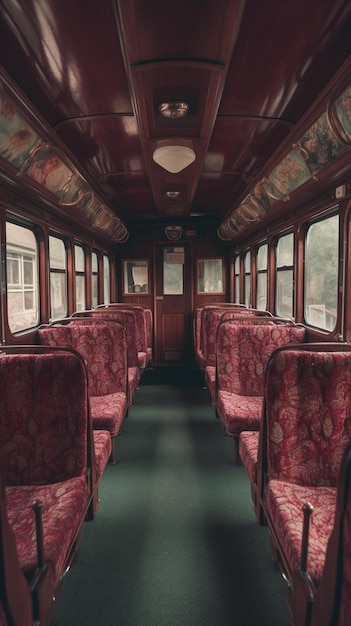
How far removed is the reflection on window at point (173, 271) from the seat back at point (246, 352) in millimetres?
4346

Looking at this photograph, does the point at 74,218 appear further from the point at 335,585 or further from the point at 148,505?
the point at 335,585

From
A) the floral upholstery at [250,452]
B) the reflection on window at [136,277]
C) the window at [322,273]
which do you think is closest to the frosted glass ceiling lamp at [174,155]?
the window at [322,273]

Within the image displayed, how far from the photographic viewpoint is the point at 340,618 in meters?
0.96

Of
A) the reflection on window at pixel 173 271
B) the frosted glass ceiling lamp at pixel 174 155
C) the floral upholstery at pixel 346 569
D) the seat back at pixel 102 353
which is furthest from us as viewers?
the reflection on window at pixel 173 271

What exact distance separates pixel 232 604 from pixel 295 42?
2.64 meters

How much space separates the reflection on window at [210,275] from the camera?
7562mm

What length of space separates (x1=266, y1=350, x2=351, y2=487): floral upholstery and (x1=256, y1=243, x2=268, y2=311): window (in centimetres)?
355

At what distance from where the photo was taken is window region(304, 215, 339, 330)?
3154 millimetres

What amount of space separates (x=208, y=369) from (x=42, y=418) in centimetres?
280

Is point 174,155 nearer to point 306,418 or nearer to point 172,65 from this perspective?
point 172,65

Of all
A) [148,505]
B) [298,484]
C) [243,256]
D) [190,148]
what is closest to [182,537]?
[148,505]

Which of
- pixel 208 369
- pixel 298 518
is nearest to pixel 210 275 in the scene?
pixel 208 369

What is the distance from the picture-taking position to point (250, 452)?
2.19 metres

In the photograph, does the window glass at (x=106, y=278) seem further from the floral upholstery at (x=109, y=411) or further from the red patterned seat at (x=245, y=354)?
the red patterned seat at (x=245, y=354)
